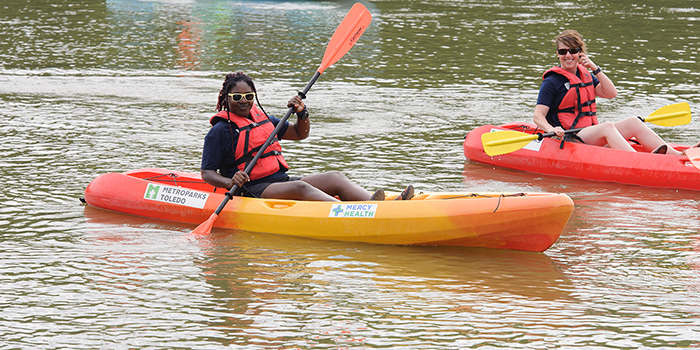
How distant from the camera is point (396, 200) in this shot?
211 inches

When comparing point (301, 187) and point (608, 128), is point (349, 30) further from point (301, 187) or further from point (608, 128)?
point (608, 128)

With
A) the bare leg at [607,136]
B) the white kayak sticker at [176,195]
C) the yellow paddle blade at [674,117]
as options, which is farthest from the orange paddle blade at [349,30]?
the yellow paddle blade at [674,117]

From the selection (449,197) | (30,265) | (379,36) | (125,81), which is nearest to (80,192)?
(30,265)

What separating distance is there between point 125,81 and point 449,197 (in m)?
8.03

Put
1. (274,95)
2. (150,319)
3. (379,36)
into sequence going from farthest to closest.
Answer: (379,36) < (274,95) < (150,319)

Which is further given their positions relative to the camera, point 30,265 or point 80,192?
point 80,192

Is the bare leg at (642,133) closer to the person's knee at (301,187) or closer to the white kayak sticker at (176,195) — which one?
the person's knee at (301,187)

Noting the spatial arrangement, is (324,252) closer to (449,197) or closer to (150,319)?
(449,197)

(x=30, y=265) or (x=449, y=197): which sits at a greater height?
(x=449, y=197)

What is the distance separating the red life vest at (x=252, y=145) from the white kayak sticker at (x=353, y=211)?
1.96 ft

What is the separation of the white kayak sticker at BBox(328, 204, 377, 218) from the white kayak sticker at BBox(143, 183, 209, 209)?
105 centimetres

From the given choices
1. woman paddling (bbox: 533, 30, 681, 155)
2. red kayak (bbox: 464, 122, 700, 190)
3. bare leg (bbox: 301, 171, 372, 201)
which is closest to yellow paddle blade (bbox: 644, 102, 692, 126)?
woman paddling (bbox: 533, 30, 681, 155)

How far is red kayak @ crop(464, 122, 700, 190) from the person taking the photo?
6.87m

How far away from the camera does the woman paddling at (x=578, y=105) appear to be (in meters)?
7.08
